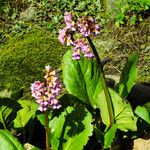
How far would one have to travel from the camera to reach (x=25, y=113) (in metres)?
4.03

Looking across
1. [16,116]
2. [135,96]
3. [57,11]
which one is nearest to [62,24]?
[57,11]

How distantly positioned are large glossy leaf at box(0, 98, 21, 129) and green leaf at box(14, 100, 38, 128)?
0.11 metres

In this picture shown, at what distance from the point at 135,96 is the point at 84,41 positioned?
56.5 inches

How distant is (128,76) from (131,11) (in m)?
2.40

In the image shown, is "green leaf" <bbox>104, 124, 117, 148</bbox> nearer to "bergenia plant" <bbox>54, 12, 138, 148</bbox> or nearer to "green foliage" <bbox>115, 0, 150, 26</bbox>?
"bergenia plant" <bbox>54, 12, 138, 148</bbox>

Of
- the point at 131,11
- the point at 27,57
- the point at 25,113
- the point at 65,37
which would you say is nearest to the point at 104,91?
the point at 65,37

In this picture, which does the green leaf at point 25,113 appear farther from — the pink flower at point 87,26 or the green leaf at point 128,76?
the pink flower at point 87,26

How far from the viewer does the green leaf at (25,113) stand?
4.00 m

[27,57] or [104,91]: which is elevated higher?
[104,91]

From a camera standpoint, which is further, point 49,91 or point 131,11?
point 131,11

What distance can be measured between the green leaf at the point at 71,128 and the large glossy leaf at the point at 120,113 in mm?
284

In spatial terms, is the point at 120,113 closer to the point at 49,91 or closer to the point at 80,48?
the point at 80,48

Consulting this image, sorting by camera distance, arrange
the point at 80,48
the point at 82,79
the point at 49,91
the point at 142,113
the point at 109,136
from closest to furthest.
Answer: the point at 49,91 < the point at 80,48 < the point at 109,136 < the point at 142,113 < the point at 82,79

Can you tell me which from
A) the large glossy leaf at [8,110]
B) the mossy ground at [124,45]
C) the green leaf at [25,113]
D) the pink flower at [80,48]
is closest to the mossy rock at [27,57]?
the mossy ground at [124,45]
